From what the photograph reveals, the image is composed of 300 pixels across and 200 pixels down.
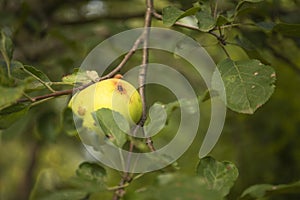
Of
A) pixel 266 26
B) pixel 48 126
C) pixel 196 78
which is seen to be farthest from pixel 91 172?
pixel 196 78

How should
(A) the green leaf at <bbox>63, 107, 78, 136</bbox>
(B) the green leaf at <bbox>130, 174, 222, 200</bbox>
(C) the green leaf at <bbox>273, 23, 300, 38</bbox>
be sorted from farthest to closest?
(A) the green leaf at <bbox>63, 107, 78, 136</bbox>, (C) the green leaf at <bbox>273, 23, 300, 38</bbox>, (B) the green leaf at <bbox>130, 174, 222, 200</bbox>

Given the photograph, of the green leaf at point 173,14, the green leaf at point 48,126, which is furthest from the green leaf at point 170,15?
the green leaf at point 48,126

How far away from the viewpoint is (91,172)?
31.4 inches

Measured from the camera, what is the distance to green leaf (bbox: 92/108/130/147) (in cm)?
75

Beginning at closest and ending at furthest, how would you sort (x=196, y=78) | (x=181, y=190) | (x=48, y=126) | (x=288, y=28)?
(x=181, y=190)
(x=288, y=28)
(x=48, y=126)
(x=196, y=78)

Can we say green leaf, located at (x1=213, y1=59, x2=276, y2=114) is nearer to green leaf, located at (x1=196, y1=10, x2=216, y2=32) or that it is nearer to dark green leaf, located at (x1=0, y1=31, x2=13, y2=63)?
green leaf, located at (x1=196, y1=10, x2=216, y2=32)

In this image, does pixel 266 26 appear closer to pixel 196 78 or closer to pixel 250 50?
pixel 250 50

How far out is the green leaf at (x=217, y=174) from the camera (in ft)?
2.35

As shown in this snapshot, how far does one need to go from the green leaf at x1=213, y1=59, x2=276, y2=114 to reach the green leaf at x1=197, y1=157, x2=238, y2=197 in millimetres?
79

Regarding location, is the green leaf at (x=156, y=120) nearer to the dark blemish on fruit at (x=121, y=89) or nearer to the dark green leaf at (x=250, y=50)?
the dark blemish on fruit at (x=121, y=89)

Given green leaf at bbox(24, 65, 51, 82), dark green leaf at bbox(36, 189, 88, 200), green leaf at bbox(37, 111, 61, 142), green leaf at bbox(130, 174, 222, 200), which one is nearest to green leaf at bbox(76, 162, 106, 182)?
dark green leaf at bbox(36, 189, 88, 200)

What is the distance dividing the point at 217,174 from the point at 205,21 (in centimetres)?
24

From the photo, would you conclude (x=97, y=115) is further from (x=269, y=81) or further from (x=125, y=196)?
(x=269, y=81)

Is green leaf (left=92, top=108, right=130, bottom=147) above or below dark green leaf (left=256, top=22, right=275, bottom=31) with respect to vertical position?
below
